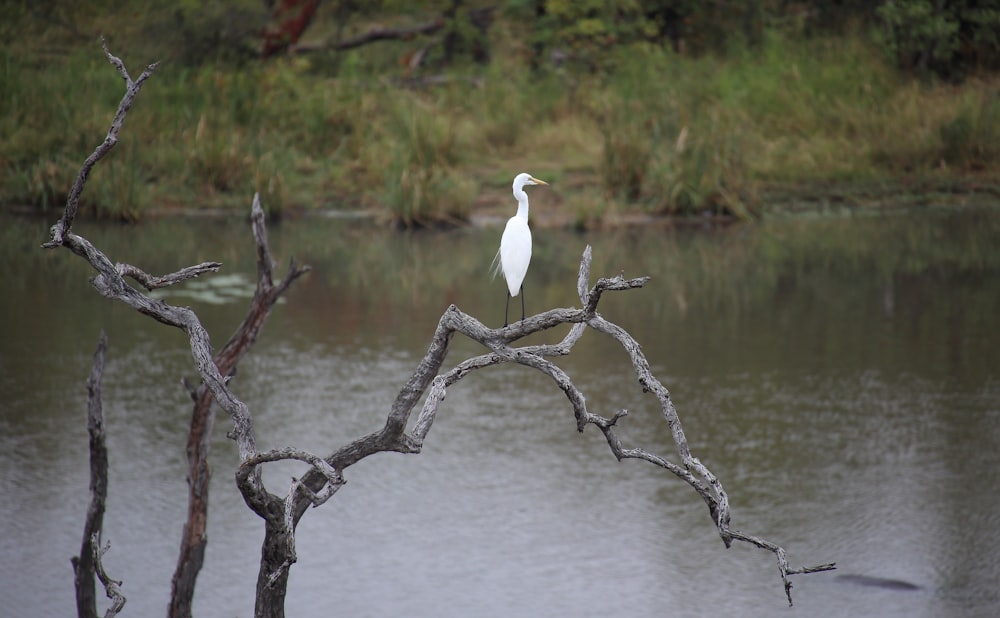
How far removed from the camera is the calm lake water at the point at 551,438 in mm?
6012

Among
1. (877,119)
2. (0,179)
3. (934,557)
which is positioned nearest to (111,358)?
(934,557)

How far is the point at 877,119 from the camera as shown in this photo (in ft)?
54.0

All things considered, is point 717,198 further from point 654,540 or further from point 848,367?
point 654,540

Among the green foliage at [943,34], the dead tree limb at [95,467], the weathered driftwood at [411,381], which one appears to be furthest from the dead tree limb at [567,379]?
the green foliage at [943,34]

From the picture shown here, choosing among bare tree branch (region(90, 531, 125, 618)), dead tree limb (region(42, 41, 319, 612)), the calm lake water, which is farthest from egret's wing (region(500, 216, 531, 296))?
the calm lake water

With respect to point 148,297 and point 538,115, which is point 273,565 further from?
point 538,115

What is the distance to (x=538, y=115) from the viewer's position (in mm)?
17531

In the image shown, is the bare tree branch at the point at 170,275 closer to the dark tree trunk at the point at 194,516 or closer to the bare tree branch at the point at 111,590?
the bare tree branch at the point at 111,590

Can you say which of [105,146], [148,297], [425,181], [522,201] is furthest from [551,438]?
[425,181]

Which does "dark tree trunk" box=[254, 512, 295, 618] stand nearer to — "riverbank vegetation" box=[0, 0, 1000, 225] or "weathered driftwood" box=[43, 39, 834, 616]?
"weathered driftwood" box=[43, 39, 834, 616]

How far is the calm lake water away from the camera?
6012 mm

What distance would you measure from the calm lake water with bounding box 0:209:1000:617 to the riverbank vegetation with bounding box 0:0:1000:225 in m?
2.07

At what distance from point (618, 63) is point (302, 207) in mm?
5836

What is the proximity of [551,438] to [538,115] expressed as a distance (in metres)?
10.1
